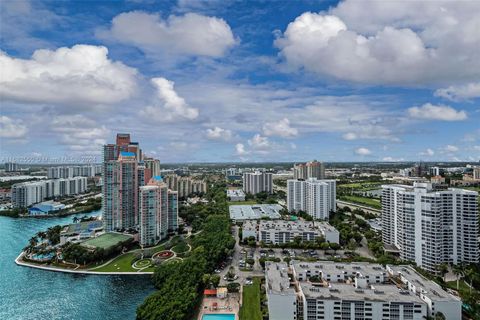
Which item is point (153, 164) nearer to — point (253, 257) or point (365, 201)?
point (253, 257)

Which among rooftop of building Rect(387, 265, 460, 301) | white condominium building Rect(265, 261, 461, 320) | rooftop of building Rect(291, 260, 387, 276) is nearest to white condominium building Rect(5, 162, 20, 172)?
rooftop of building Rect(291, 260, 387, 276)

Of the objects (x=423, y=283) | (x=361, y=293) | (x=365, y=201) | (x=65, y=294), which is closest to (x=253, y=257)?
(x=361, y=293)

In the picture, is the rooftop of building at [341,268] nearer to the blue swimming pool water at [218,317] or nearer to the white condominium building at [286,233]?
the blue swimming pool water at [218,317]

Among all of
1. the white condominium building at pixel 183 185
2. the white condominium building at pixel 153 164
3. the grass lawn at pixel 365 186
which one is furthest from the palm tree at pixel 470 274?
the white condominium building at pixel 183 185

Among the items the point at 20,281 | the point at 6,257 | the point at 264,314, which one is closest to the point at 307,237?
the point at 264,314

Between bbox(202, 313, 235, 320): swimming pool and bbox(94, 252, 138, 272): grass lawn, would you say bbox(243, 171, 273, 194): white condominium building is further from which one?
bbox(202, 313, 235, 320): swimming pool
